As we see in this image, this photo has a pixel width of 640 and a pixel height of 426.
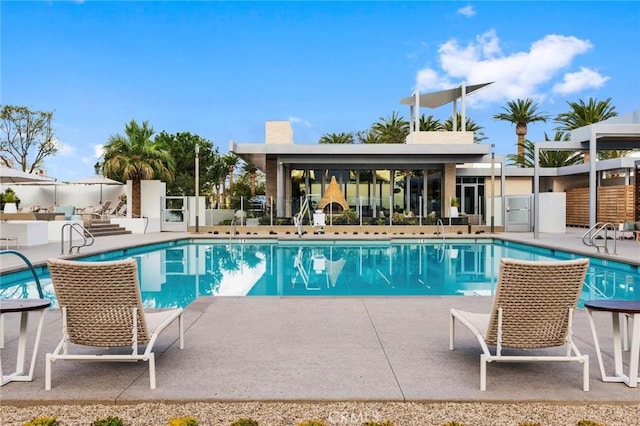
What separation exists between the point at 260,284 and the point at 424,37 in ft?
90.3

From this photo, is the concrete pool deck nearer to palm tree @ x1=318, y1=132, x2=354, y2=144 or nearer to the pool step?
the pool step

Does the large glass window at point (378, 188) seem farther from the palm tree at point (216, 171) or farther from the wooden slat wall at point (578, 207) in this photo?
the palm tree at point (216, 171)

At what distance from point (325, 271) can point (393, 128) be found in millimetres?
30600

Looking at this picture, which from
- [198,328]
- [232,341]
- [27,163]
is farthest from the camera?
[27,163]

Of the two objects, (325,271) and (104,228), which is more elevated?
(104,228)

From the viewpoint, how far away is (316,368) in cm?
411

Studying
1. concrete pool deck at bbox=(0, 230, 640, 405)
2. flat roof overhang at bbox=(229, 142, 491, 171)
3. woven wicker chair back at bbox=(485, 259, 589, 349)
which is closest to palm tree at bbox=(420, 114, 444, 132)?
flat roof overhang at bbox=(229, 142, 491, 171)

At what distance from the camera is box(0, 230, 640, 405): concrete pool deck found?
3561mm

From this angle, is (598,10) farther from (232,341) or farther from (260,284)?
(232,341)

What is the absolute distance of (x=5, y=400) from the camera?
3455 mm

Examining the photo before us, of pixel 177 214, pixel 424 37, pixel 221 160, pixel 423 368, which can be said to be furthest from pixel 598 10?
pixel 221 160

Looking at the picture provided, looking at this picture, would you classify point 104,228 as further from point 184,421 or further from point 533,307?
point 533,307

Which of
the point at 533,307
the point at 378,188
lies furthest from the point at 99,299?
the point at 378,188

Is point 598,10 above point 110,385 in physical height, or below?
above
